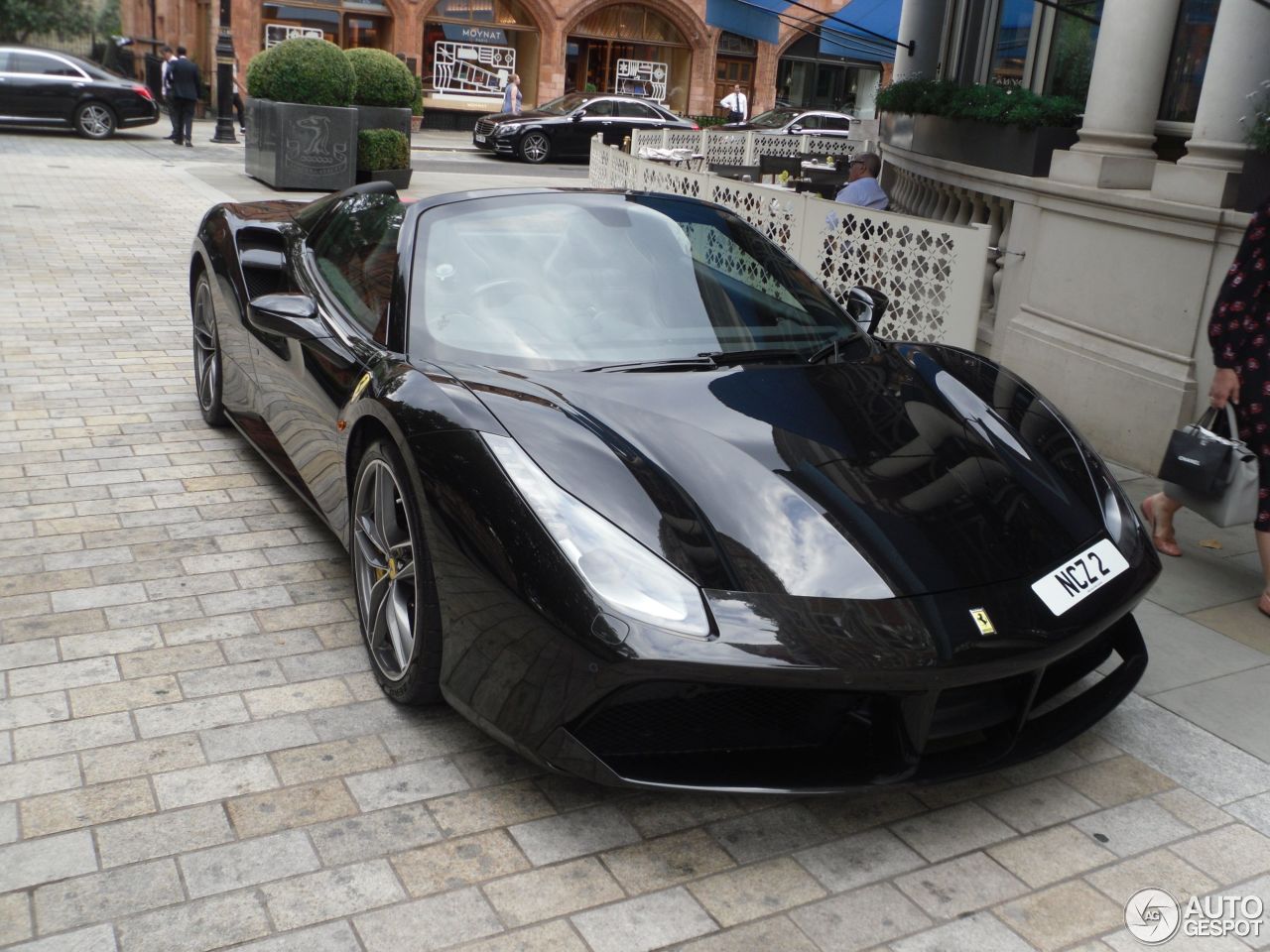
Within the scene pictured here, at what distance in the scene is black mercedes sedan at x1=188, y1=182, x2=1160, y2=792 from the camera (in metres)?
2.81

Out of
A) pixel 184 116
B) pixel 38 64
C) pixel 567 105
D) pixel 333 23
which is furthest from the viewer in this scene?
pixel 333 23

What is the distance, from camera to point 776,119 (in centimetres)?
2836

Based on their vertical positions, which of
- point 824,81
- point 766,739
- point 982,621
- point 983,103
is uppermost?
point 824,81

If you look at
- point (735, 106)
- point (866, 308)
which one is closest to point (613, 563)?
point (866, 308)

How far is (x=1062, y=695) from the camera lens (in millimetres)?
3768

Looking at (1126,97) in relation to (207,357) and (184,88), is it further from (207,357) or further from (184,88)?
(184,88)

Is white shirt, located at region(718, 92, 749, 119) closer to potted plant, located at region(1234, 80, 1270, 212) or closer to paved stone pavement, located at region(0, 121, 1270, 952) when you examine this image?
potted plant, located at region(1234, 80, 1270, 212)

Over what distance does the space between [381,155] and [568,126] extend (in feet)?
34.6

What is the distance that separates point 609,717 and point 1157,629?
2.45 metres

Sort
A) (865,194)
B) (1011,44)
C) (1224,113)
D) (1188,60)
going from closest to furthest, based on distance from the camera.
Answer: (1224,113)
(1188,60)
(865,194)
(1011,44)

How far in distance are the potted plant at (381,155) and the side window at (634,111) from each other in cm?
1158

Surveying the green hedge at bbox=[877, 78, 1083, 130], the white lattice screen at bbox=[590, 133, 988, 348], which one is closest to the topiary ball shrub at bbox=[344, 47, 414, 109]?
the green hedge at bbox=[877, 78, 1083, 130]

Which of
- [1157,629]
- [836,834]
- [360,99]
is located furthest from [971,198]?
[360,99]

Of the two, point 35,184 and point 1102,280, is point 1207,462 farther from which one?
point 35,184
